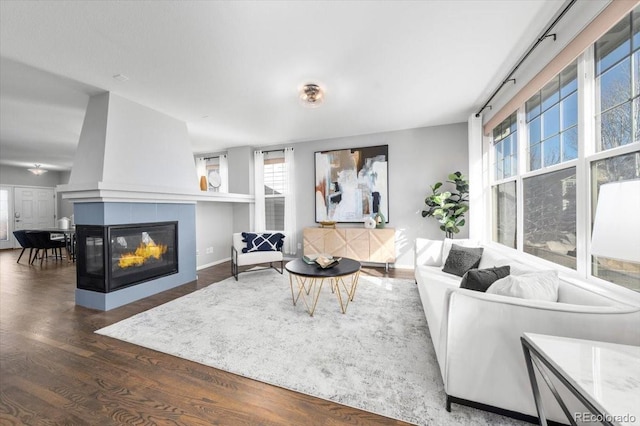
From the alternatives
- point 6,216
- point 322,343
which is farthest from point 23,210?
point 322,343

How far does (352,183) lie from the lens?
4.90 metres

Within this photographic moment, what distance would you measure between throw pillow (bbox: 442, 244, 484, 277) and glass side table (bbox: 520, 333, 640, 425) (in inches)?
71.0

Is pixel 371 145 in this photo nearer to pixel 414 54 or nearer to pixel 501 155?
pixel 501 155

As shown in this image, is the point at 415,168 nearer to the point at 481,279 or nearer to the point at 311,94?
the point at 311,94

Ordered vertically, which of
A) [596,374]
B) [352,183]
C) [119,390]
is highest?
[352,183]

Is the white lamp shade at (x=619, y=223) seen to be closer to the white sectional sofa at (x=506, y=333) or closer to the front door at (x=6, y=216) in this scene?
the white sectional sofa at (x=506, y=333)

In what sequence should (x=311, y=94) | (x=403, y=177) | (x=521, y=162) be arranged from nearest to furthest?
(x=521, y=162) < (x=311, y=94) < (x=403, y=177)

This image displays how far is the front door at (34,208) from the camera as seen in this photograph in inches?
298

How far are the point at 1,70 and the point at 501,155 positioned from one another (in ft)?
19.0

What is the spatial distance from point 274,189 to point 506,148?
13.7ft

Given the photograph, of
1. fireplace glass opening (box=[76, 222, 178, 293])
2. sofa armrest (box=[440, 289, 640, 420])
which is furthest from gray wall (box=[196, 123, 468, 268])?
sofa armrest (box=[440, 289, 640, 420])

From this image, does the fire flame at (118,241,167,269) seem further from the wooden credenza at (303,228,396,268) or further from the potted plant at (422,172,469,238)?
the potted plant at (422,172,469,238)

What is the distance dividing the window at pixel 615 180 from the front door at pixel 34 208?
12603 mm

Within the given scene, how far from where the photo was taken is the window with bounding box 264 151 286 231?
18.0 feet
